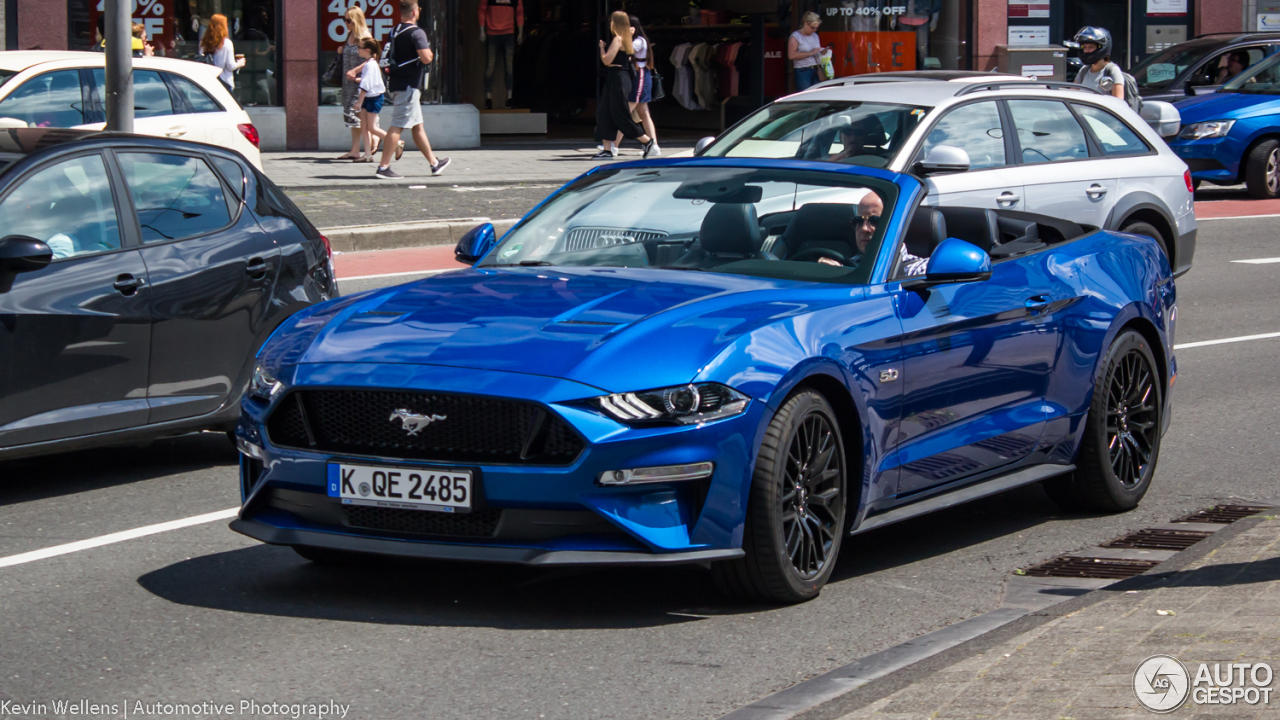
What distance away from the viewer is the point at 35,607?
545cm

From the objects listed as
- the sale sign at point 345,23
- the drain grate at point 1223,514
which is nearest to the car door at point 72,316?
the drain grate at point 1223,514

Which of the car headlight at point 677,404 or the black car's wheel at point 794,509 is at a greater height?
the car headlight at point 677,404

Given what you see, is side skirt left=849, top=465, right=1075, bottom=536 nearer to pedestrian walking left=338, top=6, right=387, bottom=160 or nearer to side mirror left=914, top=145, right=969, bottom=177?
side mirror left=914, top=145, right=969, bottom=177

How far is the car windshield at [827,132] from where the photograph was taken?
1112 cm

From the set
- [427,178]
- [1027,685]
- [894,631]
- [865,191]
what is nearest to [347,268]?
[427,178]

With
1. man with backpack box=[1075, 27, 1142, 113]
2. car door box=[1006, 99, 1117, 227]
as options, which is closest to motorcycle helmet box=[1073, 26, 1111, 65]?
man with backpack box=[1075, 27, 1142, 113]

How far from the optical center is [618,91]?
22.9 meters

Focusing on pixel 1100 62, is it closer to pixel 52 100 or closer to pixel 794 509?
pixel 52 100

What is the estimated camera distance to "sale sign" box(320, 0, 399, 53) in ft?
77.9

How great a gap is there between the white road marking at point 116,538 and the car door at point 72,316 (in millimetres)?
649

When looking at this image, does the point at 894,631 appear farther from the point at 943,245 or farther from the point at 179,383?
the point at 179,383

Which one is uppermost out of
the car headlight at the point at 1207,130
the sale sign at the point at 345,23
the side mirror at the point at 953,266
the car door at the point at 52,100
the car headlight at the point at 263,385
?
the sale sign at the point at 345,23

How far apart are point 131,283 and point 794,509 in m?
3.28

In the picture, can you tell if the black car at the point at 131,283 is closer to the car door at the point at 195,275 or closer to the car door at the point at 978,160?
the car door at the point at 195,275
